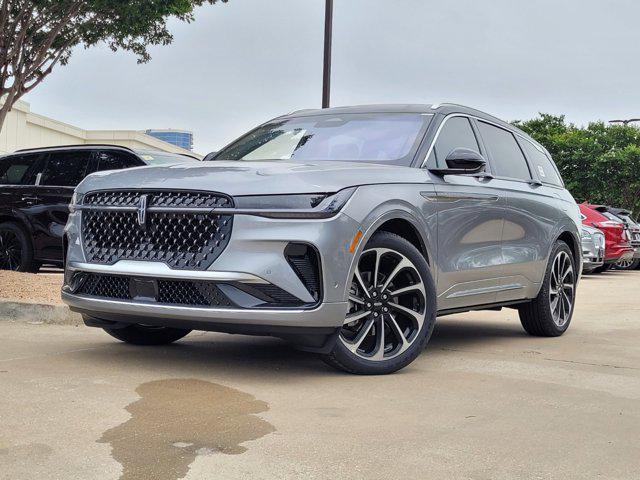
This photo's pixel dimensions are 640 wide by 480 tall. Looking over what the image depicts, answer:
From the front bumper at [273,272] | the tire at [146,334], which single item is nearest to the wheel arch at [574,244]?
the tire at [146,334]

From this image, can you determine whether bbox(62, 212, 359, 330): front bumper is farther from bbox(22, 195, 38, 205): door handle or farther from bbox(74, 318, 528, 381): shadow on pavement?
bbox(22, 195, 38, 205): door handle

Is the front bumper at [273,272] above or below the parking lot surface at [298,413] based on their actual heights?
above

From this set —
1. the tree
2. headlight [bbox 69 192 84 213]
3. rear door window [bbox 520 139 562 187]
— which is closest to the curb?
headlight [bbox 69 192 84 213]

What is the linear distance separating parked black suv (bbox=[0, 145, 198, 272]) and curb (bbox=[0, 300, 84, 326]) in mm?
3369

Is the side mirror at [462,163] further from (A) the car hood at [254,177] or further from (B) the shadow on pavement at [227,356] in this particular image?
(B) the shadow on pavement at [227,356]

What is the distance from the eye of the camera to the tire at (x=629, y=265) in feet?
77.6

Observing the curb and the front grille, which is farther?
the curb

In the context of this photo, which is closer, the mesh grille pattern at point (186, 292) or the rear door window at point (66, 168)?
the mesh grille pattern at point (186, 292)

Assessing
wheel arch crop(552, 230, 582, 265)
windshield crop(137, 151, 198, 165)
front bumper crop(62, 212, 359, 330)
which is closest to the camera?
front bumper crop(62, 212, 359, 330)

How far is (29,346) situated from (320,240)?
2550 mm

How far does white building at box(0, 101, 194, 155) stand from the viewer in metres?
35.3

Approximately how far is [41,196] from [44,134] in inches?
1152

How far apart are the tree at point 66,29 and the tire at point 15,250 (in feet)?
11.5

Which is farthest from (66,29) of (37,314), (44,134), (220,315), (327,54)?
(44,134)
